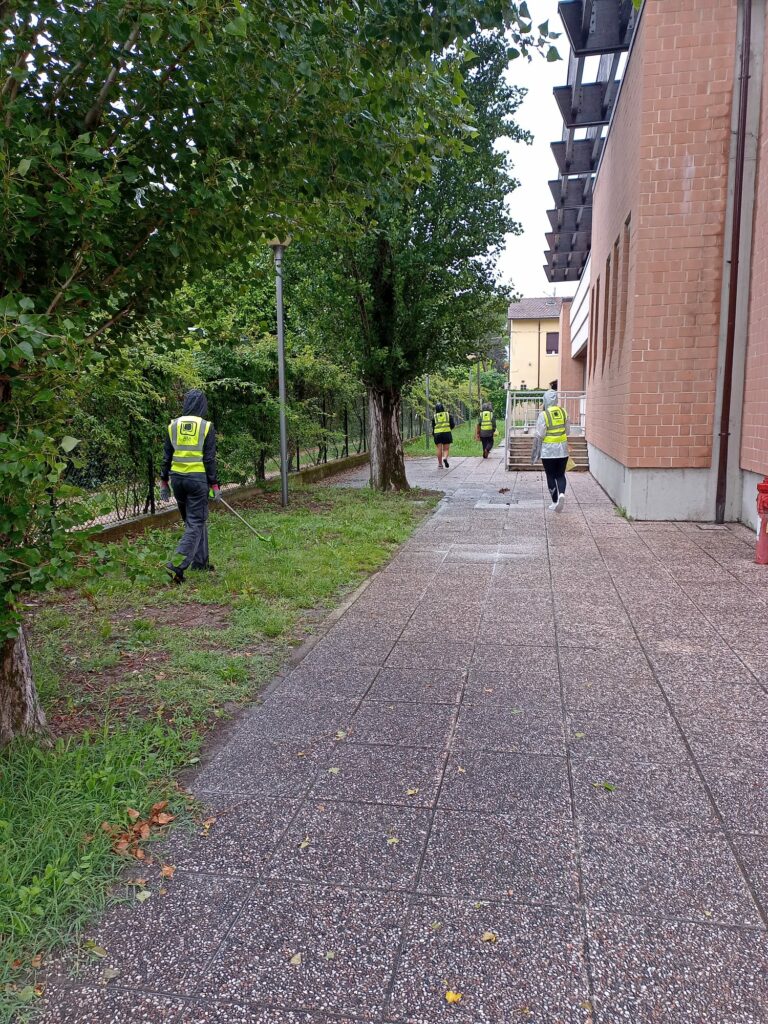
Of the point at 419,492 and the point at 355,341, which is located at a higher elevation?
the point at 355,341

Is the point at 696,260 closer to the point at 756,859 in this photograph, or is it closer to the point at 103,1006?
the point at 756,859

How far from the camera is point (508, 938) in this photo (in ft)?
7.84

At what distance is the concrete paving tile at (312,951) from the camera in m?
2.19

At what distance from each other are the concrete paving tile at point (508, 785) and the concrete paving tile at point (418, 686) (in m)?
0.74

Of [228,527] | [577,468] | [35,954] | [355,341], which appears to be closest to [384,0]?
[35,954]

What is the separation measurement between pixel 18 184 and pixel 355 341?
10.6 meters

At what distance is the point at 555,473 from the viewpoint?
11.9 m

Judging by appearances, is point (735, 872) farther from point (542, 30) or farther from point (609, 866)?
point (542, 30)

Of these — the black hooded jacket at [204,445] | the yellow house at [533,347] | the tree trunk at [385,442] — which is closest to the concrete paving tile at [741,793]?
the black hooded jacket at [204,445]

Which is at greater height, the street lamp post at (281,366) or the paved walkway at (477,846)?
the street lamp post at (281,366)

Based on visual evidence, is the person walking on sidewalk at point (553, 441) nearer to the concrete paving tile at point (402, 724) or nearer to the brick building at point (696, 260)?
the brick building at point (696, 260)

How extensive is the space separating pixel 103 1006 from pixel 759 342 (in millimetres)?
9483

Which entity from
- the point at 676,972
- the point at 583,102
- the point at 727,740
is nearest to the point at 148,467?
the point at 727,740

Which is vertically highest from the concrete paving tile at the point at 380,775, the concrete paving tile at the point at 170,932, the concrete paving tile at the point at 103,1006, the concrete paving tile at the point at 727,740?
the concrete paving tile at the point at 727,740
